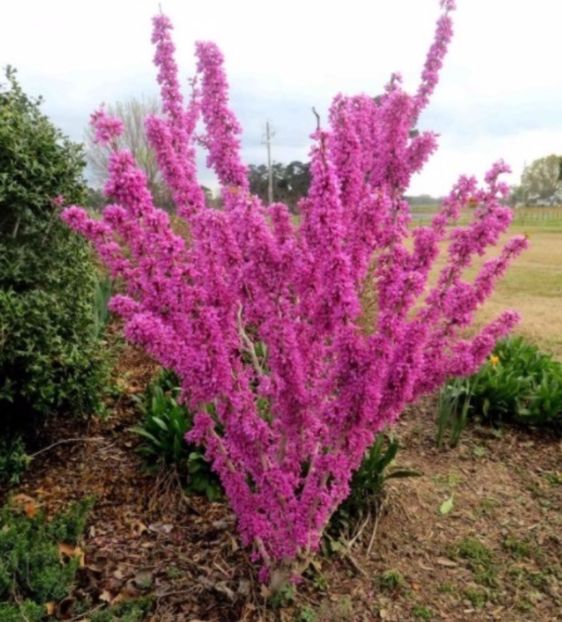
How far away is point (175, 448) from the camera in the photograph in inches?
147

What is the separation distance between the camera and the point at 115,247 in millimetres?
2424

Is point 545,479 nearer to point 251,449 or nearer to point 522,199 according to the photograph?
point 251,449

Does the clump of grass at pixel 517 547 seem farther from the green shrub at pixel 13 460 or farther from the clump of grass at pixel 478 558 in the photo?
the green shrub at pixel 13 460

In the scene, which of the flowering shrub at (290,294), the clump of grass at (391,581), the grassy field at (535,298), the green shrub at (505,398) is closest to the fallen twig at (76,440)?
the flowering shrub at (290,294)

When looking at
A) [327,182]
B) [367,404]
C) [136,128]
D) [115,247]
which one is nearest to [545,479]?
[367,404]

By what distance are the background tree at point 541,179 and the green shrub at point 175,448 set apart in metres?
74.6

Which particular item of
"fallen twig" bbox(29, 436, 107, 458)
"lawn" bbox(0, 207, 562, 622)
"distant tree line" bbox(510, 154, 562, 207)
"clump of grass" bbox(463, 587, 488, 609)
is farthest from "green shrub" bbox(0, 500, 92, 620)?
"distant tree line" bbox(510, 154, 562, 207)

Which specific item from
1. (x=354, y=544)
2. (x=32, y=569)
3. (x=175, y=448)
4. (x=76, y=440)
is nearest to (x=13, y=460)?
(x=76, y=440)

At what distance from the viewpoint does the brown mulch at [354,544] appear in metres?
2.98

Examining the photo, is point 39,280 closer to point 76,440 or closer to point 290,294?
point 76,440

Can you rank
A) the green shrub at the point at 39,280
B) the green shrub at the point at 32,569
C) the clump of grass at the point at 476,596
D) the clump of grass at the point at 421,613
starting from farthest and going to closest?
1. the green shrub at the point at 39,280
2. the clump of grass at the point at 476,596
3. the clump of grass at the point at 421,613
4. the green shrub at the point at 32,569

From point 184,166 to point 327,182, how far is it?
0.98 metres

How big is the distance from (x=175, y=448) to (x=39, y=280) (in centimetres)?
146

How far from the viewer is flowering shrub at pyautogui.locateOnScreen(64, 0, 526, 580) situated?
218 cm
